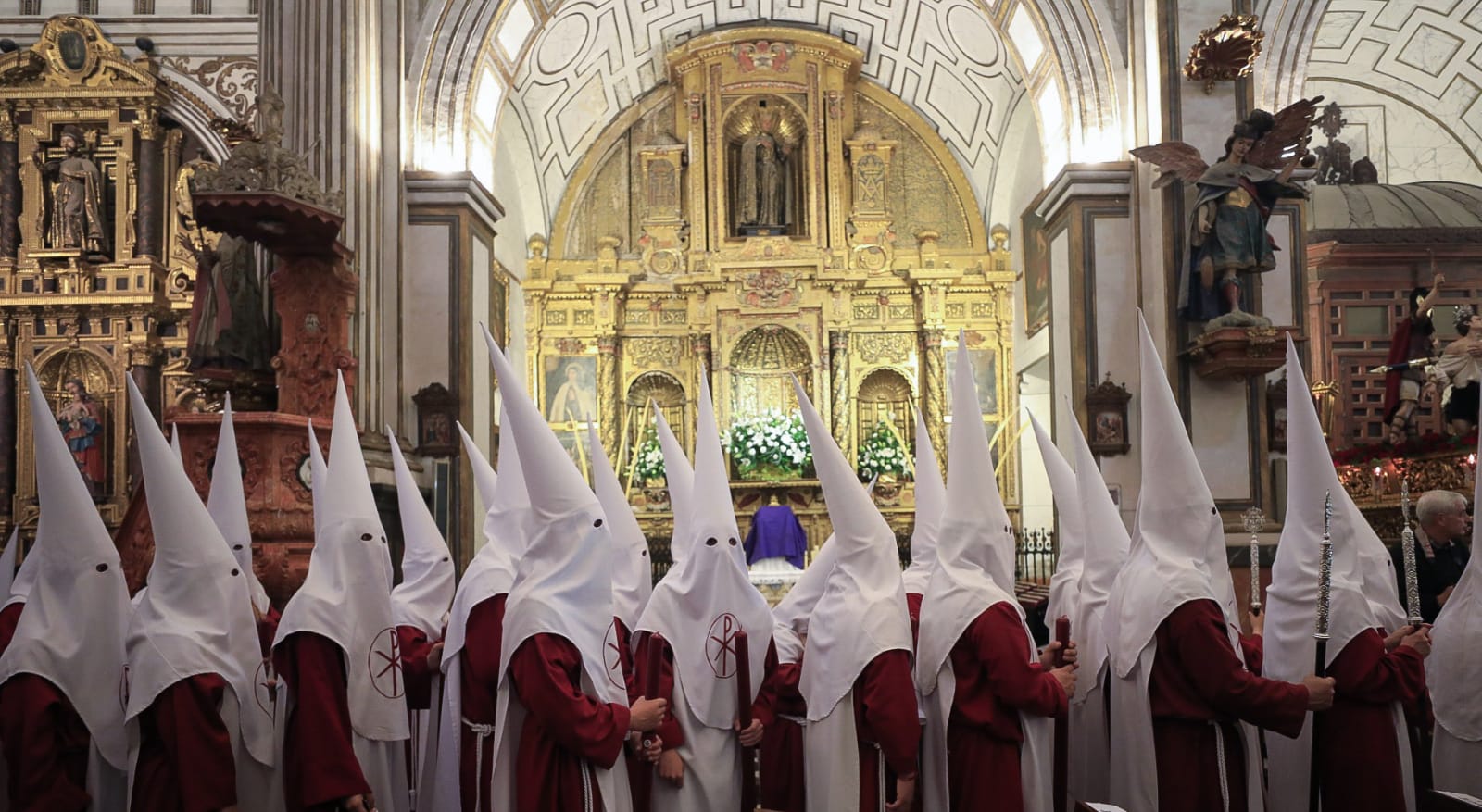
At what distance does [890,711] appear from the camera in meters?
4.08

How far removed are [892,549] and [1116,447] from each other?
8087 millimetres

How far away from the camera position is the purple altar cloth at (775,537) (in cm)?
1384

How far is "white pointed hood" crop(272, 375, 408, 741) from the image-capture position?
4.29 m

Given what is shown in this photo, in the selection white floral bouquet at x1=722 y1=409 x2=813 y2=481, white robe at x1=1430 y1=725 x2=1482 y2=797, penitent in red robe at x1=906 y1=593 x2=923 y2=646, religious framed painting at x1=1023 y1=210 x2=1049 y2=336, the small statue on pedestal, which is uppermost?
religious framed painting at x1=1023 y1=210 x2=1049 y2=336

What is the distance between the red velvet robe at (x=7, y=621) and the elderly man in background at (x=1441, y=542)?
18.1 feet

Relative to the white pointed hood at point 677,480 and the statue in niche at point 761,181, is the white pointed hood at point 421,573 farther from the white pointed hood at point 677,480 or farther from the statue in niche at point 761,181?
the statue in niche at point 761,181

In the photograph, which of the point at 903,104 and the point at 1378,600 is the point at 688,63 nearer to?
the point at 903,104

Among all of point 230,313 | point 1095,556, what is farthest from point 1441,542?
point 230,313

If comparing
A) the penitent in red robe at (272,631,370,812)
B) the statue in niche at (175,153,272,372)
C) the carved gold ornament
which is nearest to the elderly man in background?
the penitent in red robe at (272,631,370,812)

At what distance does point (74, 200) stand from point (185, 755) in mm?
10987

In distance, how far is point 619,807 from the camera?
405cm

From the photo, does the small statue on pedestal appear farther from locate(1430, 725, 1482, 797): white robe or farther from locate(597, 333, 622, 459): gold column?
locate(597, 333, 622, 459): gold column

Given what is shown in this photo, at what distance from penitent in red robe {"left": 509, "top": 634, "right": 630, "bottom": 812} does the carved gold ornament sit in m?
9.47

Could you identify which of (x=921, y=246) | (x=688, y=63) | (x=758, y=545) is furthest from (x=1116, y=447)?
(x=688, y=63)
